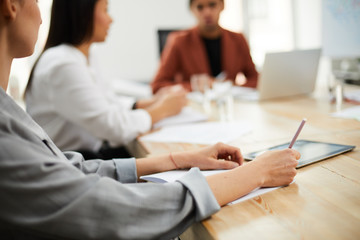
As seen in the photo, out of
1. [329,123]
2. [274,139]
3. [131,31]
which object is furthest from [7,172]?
[131,31]

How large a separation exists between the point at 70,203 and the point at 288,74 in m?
1.48

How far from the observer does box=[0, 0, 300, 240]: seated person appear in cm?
50

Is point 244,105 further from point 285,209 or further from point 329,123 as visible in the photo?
point 285,209

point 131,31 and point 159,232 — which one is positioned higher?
point 131,31

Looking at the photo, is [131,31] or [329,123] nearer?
[329,123]

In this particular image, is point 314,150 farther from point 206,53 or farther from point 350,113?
point 206,53

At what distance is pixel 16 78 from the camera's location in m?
3.73

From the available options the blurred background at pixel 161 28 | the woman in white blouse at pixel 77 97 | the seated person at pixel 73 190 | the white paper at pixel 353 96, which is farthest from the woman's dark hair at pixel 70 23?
the blurred background at pixel 161 28

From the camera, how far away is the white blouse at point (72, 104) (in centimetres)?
130

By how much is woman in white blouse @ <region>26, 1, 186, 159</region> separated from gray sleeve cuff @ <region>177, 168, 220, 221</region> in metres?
0.70

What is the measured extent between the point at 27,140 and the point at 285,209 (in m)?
0.44

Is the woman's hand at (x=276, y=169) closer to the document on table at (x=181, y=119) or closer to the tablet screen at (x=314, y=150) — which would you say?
the tablet screen at (x=314, y=150)

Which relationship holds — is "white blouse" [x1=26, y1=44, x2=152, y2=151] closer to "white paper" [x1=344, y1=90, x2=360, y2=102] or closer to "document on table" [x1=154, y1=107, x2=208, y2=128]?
"document on table" [x1=154, y1=107, x2=208, y2=128]

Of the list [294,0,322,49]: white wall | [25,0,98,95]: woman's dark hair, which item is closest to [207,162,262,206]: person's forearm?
[25,0,98,95]: woman's dark hair
